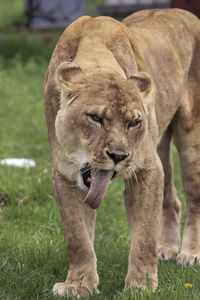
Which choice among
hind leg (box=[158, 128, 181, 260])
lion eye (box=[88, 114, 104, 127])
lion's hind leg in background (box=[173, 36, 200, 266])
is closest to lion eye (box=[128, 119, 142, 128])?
lion eye (box=[88, 114, 104, 127])

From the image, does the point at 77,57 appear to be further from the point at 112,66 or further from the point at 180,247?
the point at 180,247

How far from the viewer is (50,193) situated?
4977 millimetres

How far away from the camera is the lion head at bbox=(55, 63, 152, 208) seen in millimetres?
3141

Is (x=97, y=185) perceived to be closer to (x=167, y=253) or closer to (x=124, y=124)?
(x=124, y=124)

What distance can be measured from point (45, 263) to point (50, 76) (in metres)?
0.97

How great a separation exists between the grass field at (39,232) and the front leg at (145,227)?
109mm

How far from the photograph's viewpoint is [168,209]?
15.4ft

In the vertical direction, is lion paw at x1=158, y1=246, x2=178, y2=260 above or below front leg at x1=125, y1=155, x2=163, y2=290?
below

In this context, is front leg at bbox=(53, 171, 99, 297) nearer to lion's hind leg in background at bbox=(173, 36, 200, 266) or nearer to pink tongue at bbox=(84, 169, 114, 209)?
pink tongue at bbox=(84, 169, 114, 209)

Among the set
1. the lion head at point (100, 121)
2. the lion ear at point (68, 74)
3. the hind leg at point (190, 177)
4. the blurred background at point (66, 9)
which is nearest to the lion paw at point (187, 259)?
the hind leg at point (190, 177)

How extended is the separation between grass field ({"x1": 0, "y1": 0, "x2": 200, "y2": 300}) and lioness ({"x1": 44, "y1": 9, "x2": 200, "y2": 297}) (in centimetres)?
20

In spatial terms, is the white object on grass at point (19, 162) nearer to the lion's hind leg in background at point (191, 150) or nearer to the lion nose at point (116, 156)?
the lion's hind leg in background at point (191, 150)

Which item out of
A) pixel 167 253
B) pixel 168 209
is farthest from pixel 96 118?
pixel 168 209

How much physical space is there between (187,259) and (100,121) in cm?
135
